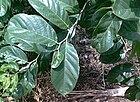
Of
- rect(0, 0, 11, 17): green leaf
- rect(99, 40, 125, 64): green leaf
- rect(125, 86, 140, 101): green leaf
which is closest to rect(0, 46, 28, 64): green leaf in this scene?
rect(0, 0, 11, 17): green leaf

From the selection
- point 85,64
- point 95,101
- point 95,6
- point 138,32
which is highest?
point 95,6

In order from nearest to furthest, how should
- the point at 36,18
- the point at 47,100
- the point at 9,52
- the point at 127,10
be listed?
the point at 127,10 < the point at 36,18 < the point at 9,52 < the point at 47,100

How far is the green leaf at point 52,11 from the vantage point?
104 centimetres

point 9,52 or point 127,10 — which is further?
point 9,52

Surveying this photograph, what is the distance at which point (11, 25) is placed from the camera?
3.48ft

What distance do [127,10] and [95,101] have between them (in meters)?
1.44

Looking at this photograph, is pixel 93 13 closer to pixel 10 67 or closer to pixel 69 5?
pixel 69 5

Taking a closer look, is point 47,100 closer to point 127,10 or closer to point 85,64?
point 85,64

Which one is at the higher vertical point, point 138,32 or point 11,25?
point 11,25

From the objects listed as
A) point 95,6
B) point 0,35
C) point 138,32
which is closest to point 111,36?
point 138,32

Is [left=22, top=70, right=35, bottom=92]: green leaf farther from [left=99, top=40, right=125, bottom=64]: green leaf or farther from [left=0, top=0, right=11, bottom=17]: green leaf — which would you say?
[left=99, top=40, right=125, bottom=64]: green leaf

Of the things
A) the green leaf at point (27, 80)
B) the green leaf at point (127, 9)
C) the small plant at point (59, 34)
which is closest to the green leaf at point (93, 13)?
the small plant at point (59, 34)

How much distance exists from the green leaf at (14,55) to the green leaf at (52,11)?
19 cm

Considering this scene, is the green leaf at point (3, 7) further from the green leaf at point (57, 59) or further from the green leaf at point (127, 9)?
the green leaf at point (127, 9)
